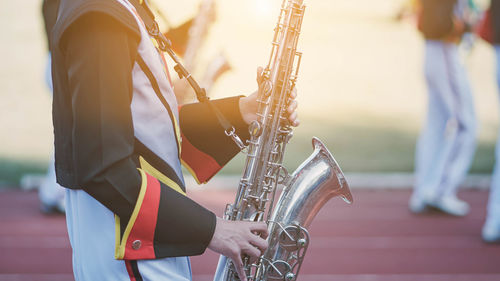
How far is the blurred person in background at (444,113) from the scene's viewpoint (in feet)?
18.4

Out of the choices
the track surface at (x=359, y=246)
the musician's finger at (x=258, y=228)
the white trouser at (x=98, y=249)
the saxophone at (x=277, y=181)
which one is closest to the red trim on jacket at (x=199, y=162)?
the saxophone at (x=277, y=181)

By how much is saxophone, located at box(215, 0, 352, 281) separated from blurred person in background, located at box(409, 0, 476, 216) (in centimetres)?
363

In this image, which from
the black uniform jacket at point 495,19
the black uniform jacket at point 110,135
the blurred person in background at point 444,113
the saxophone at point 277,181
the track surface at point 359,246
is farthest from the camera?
the blurred person in background at point 444,113

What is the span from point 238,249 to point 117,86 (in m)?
0.53

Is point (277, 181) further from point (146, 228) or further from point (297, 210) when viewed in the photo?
point (146, 228)

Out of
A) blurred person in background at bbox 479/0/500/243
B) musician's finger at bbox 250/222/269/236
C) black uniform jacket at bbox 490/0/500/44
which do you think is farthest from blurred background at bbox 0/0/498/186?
musician's finger at bbox 250/222/269/236

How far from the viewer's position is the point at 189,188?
716 centimetres

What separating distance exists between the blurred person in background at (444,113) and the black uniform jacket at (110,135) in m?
4.39

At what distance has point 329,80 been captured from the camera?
1508 centimetres

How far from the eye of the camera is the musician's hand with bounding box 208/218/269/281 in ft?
5.64

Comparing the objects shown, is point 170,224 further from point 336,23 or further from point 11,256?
point 336,23

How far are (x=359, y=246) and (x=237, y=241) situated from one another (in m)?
3.74

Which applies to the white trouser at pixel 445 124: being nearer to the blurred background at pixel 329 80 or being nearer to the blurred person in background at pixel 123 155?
the blurred background at pixel 329 80

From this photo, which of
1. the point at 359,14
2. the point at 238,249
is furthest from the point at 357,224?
the point at 359,14
